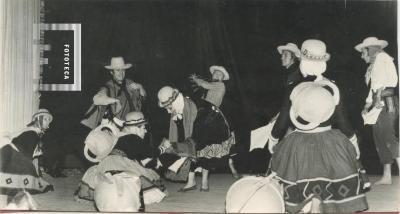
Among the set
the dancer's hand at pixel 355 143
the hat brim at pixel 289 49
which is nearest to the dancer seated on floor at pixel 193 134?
the hat brim at pixel 289 49

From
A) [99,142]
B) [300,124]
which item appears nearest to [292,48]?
[300,124]

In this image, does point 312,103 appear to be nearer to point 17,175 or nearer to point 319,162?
point 319,162

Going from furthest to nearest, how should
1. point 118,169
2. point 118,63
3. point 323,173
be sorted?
point 118,63, point 118,169, point 323,173

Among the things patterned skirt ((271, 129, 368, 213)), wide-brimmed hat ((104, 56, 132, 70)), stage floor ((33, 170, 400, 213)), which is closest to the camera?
patterned skirt ((271, 129, 368, 213))

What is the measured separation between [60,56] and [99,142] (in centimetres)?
66

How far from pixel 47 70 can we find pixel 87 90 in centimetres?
31

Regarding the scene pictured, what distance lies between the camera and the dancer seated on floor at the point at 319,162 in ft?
11.6

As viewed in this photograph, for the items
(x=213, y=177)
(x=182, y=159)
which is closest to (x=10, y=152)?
(x=182, y=159)

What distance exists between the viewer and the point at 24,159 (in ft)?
12.2

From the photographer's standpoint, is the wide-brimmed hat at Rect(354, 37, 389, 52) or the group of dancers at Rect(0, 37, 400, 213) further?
the wide-brimmed hat at Rect(354, 37, 389, 52)

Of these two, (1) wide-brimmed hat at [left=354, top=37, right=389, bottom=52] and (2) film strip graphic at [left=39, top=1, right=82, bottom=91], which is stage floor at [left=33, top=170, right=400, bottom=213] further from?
(1) wide-brimmed hat at [left=354, top=37, right=389, bottom=52]

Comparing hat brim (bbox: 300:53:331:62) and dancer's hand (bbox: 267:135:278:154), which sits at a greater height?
hat brim (bbox: 300:53:331:62)

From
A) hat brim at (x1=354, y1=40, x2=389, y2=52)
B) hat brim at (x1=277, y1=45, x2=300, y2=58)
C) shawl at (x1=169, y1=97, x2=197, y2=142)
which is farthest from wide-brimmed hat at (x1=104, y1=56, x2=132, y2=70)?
hat brim at (x1=354, y1=40, x2=389, y2=52)

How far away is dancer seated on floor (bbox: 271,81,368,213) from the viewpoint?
3531mm
